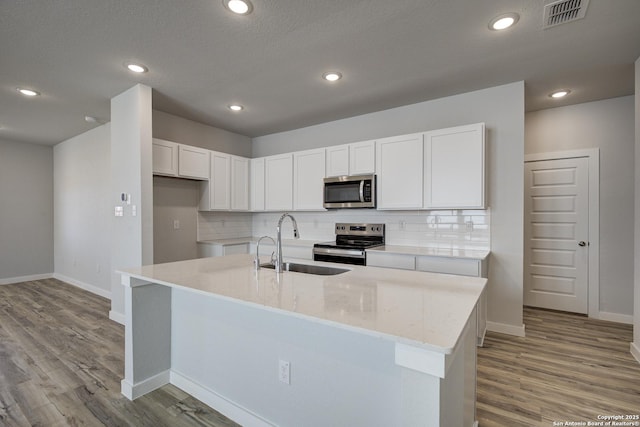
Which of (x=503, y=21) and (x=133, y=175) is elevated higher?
(x=503, y=21)

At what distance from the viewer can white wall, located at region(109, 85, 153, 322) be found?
317 cm

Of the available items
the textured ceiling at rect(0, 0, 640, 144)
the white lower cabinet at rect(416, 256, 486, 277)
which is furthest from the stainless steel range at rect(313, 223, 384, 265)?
the textured ceiling at rect(0, 0, 640, 144)

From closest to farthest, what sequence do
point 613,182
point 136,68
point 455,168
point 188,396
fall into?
point 188,396, point 136,68, point 455,168, point 613,182

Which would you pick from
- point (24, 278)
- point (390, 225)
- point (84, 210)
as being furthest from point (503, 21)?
point (24, 278)

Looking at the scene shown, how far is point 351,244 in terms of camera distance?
4000mm

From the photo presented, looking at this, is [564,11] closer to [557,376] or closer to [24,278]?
[557,376]

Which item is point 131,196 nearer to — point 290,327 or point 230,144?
point 230,144

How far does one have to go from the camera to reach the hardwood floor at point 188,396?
193 cm

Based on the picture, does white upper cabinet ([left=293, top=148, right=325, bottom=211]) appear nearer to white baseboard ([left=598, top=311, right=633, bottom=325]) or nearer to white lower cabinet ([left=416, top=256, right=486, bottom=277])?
white lower cabinet ([left=416, top=256, right=486, bottom=277])

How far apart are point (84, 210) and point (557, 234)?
287 inches

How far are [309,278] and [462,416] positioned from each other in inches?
39.5

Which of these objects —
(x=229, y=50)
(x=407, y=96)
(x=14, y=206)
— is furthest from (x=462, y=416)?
(x=14, y=206)

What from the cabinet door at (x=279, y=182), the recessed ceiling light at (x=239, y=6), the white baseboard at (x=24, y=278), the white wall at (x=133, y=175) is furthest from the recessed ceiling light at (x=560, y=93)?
the white baseboard at (x=24, y=278)

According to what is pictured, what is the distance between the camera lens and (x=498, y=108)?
3.27 meters
